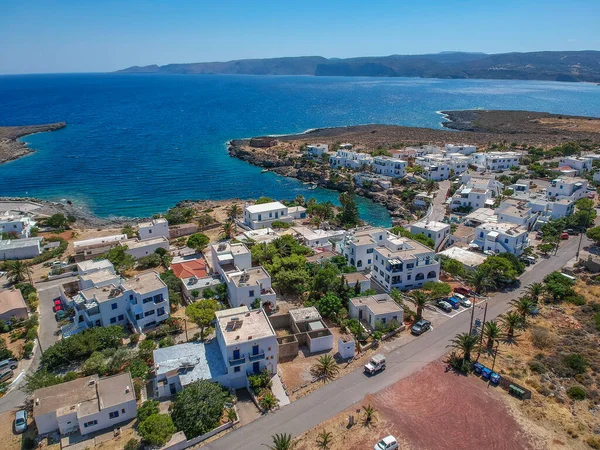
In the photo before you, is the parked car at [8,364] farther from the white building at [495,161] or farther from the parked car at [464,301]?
the white building at [495,161]

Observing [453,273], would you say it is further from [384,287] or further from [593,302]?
[593,302]

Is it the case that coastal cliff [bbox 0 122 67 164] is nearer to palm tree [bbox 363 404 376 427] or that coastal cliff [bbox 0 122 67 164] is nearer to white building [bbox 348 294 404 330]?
white building [bbox 348 294 404 330]

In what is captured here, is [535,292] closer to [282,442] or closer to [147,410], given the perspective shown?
[282,442]

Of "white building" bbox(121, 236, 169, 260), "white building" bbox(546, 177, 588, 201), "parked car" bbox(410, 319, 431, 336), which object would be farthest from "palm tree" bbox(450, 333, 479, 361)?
"white building" bbox(546, 177, 588, 201)

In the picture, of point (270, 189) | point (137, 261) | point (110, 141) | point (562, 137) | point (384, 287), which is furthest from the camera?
point (110, 141)

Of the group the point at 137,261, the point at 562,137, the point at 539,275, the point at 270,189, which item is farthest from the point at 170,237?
the point at 562,137
